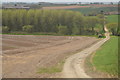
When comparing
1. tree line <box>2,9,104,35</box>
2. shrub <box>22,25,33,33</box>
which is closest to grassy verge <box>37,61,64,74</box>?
shrub <box>22,25,33,33</box>

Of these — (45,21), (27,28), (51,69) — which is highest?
(45,21)

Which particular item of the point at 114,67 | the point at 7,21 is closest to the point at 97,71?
the point at 114,67

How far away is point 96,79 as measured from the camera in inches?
661

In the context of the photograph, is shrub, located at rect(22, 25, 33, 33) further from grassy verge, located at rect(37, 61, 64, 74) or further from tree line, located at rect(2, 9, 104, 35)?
grassy verge, located at rect(37, 61, 64, 74)

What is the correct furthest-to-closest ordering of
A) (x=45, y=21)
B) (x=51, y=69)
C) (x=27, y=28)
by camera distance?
(x=45, y=21), (x=27, y=28), (x=51, y=69)

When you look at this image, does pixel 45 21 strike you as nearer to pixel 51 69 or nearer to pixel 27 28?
pixel 27 28

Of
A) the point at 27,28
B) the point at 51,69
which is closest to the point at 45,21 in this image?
the point at 27,28

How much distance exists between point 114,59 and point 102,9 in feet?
317

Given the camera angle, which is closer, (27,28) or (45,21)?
(27,28)

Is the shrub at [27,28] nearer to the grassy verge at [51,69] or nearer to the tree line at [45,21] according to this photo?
the tree line at [45,21]

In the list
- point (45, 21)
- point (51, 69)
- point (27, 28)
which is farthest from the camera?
point (45, 21)

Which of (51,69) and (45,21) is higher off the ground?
(45,21)

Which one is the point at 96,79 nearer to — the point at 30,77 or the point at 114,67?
the point at 114,67

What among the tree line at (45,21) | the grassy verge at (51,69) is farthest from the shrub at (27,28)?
the grassy verge at (51,69)
